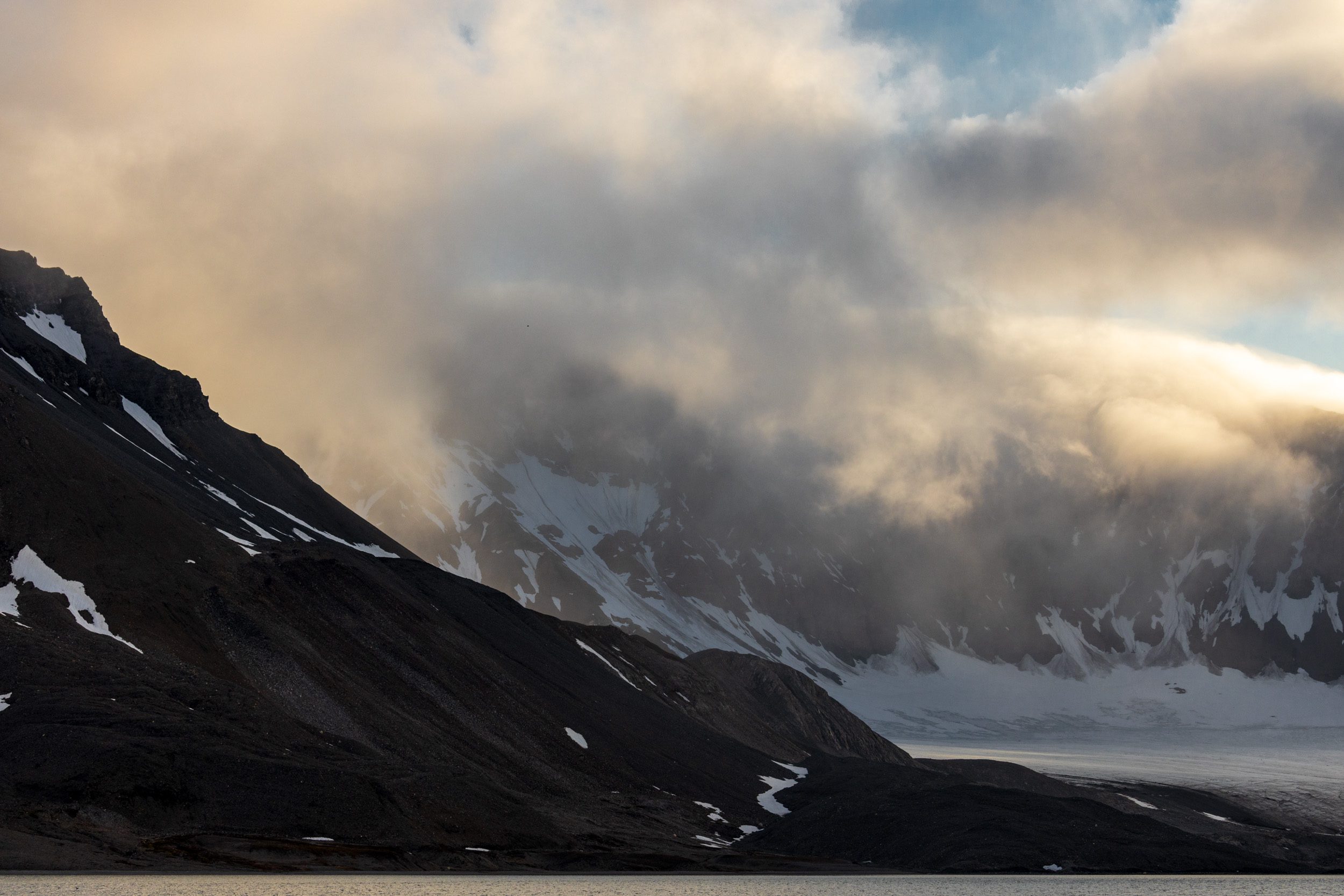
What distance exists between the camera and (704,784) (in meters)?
128

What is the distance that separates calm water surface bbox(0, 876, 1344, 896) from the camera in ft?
201

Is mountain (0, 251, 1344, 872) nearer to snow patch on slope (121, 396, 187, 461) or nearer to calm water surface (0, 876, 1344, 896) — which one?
snow patch on slope (121, 396, 187, 461)

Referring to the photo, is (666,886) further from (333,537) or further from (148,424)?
(148,424)

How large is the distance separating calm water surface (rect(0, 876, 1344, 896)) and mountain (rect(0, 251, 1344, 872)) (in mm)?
4266

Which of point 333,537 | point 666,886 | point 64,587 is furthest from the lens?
point 333,537

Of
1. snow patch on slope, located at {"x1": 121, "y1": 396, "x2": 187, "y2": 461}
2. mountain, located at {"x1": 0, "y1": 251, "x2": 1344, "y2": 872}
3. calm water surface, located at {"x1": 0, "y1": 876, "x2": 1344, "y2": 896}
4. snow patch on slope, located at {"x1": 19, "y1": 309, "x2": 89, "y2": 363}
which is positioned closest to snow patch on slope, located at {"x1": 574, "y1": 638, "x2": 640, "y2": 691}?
mountain, located at {"x1": 0, "y1": 251, "x2": 1344, "y2": 872}

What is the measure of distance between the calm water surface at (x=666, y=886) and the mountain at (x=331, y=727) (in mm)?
4266

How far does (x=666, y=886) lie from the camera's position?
82312mm

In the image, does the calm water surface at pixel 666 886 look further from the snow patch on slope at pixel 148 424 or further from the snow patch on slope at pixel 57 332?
the snow patch on slope at pixel 57 332

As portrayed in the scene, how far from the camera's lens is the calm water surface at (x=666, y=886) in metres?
61.2

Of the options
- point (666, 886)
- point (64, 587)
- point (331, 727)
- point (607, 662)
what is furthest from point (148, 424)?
point (666, 886)

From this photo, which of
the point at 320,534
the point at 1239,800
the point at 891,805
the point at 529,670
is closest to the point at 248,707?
the point at 529,670

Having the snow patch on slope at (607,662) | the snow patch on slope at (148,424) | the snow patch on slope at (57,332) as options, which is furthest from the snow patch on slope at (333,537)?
the snow patch on slope at (57,332)

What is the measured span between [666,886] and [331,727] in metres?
31.1
